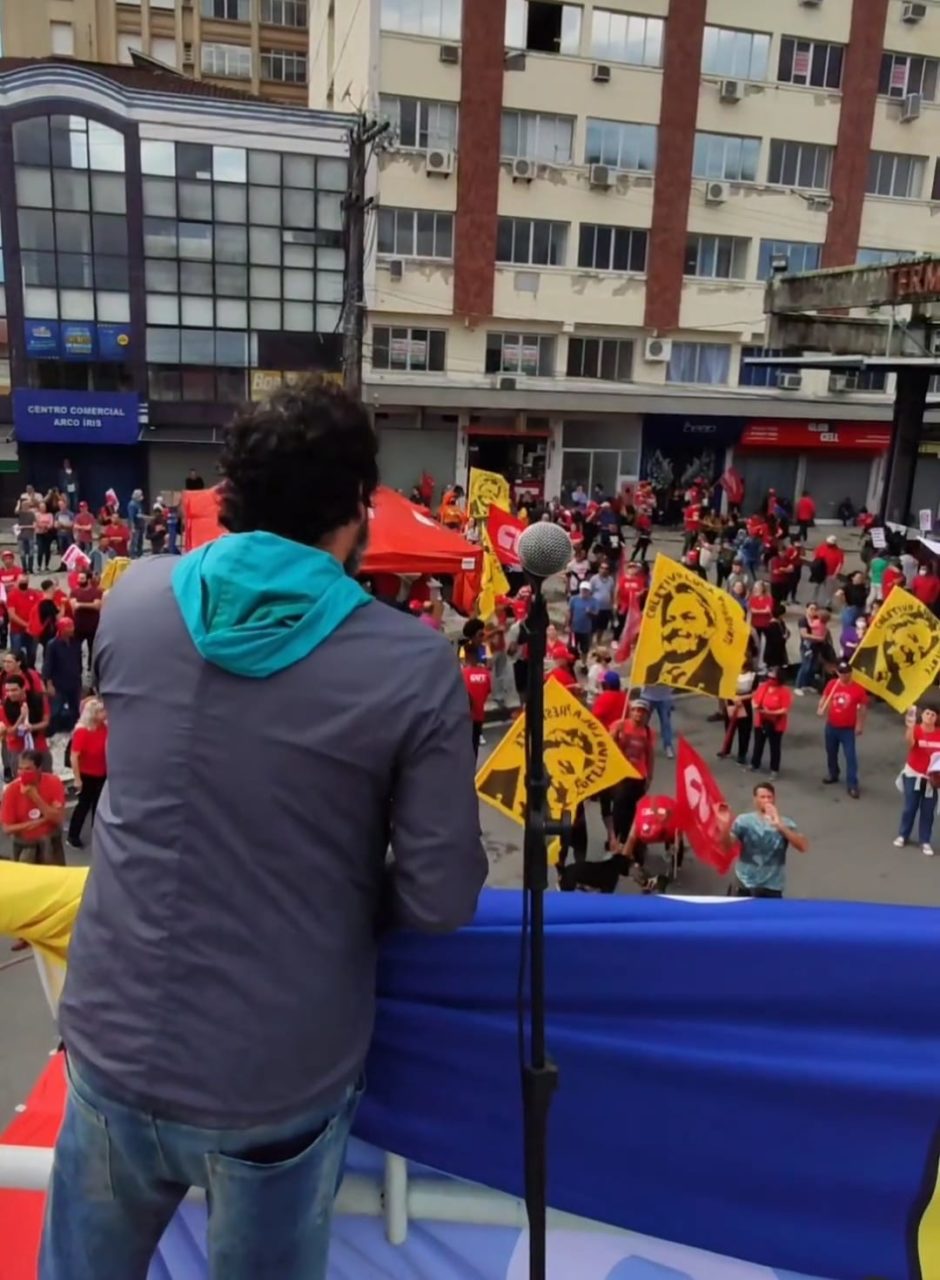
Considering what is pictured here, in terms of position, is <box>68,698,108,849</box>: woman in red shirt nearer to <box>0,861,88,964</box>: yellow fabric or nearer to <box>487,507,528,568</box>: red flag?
<box>487,507,528,568</box>: red flag

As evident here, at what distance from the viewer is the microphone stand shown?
1.66 meters

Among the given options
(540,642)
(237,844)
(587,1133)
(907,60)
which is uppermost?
(907,60)

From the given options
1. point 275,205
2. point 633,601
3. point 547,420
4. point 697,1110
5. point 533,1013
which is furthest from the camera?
point 547,420

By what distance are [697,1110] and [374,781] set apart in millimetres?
836

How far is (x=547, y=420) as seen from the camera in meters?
32.8

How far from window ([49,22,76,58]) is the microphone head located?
5940 centimetres

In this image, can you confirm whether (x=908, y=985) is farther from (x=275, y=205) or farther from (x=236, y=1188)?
(x=275, y=205)

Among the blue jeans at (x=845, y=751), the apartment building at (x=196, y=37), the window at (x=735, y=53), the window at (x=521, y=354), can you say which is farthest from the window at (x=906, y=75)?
the apartment building at (x=196, y=37)

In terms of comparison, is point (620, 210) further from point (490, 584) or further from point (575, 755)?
point (575, 755)

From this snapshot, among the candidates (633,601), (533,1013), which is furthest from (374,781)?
(633,601)

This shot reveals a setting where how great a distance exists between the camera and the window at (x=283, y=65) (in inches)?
2092

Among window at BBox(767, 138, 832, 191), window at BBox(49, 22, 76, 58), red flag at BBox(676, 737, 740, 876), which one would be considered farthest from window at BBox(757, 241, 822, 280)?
window at BBox(49, 22, 76, 58)

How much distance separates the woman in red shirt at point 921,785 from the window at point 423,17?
84.8ft

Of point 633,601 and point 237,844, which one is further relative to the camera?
point 633,601
